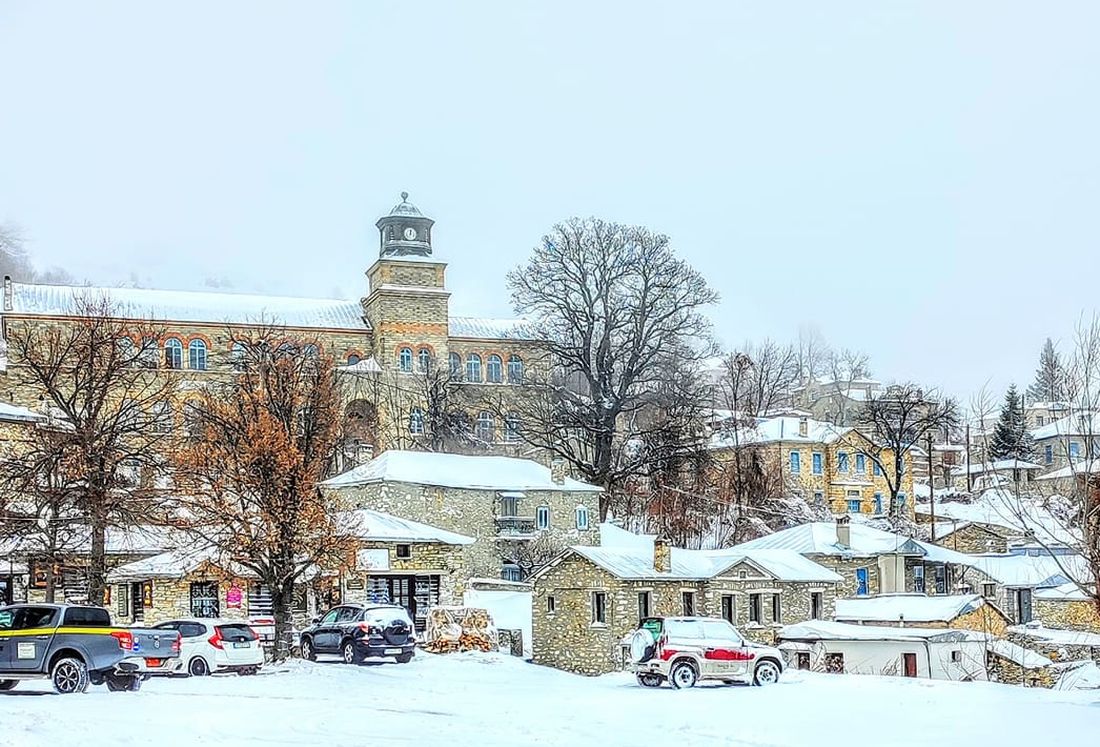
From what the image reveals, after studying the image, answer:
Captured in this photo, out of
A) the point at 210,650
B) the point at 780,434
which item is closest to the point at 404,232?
the point at 780,434

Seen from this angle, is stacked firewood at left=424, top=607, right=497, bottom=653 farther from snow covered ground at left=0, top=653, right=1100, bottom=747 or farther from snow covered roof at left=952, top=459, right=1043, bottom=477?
snow covered roof at left=952, top=459, right=1043, bottom=477

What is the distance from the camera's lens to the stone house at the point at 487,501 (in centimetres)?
5031

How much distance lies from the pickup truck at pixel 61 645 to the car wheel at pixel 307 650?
1030cm

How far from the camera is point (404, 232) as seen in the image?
257 ft

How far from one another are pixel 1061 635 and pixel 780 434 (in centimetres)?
2968

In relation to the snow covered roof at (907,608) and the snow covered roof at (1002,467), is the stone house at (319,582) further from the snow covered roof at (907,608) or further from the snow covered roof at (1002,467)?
the snow covered roof at (1002,467)

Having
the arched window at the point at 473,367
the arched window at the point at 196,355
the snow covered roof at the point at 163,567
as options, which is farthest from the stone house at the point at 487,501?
the arched window at the point at 196,355

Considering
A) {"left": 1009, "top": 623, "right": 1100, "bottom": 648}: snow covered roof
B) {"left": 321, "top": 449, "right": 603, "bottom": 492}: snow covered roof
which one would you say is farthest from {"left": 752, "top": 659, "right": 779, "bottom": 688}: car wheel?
{"left": 321, "top": 449, "right": 603, "bottom": 492}: snow covered roof

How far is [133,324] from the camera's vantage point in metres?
58.4

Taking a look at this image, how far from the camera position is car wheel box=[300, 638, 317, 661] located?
1293 inches

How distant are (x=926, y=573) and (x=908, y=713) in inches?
1322

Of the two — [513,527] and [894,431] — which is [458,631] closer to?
[513,527]

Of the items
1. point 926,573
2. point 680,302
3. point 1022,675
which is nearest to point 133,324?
point 680,302

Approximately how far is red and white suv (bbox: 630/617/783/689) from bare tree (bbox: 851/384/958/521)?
137 ft
